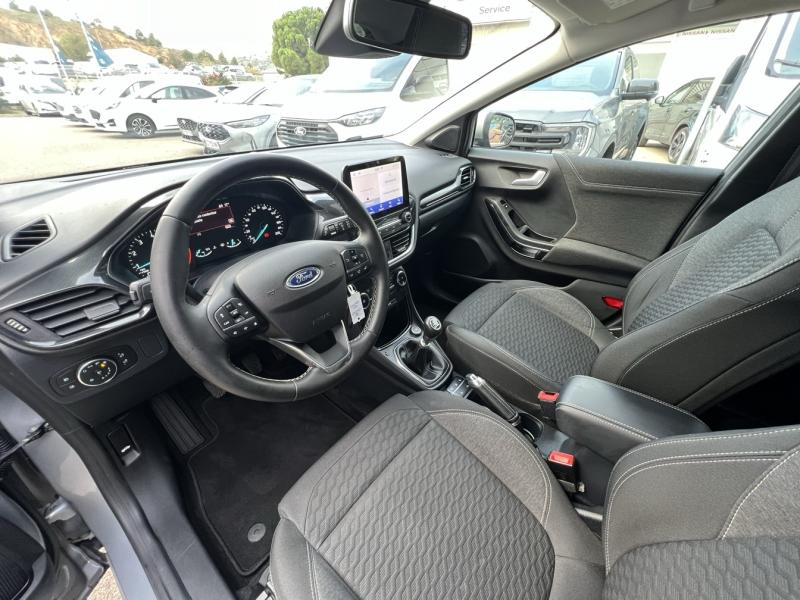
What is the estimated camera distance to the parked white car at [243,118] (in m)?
1.47

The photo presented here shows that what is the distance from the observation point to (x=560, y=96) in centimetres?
213

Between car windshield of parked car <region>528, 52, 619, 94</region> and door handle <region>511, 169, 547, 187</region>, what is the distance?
1.24 ft

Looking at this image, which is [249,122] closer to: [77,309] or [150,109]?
[150,109]

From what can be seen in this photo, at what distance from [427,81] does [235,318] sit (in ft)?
5.87

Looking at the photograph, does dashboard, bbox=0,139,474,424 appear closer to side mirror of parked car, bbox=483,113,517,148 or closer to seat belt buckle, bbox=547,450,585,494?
seat belt buckle, bbox=547,450,585,494

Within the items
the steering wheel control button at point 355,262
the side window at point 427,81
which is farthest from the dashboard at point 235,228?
the side window at point 427,81

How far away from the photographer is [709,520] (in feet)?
1.90

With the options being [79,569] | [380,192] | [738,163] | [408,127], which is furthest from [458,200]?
[79,569]

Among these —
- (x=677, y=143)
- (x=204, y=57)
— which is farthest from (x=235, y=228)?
(x=677, y=143)

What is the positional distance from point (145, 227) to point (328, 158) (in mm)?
841

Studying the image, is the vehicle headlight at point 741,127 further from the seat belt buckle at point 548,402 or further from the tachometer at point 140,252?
the tachometer at point 140,252

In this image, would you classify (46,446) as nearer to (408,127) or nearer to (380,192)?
(380,192)

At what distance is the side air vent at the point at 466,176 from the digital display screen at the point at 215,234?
4.04 ft

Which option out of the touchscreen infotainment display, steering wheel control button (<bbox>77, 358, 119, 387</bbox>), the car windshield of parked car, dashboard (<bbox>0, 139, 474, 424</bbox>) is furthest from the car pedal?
the car windshield of parked car
